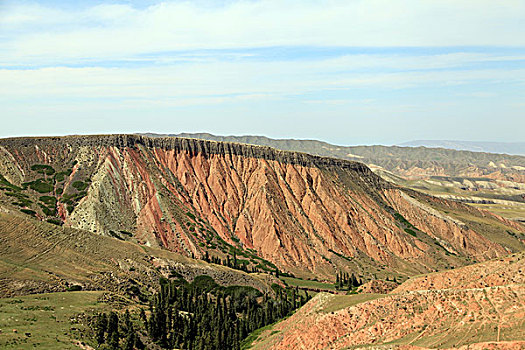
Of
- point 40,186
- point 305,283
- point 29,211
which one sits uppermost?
point 40,186

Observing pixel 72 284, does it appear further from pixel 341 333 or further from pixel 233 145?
pixel 233 145

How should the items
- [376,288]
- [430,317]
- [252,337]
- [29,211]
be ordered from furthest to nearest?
1. [29,211]
2. [376,288]
3. [252,337]
4. [430,317]

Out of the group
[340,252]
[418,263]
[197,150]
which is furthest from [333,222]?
[197,150]

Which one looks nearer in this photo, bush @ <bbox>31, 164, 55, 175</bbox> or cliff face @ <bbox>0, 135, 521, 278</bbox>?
cliff face @ <bbox>0, 135, 521, 278</bbox>

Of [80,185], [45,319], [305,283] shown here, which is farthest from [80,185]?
[45,319]

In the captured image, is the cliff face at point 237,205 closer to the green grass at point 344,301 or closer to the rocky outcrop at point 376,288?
the rocky outcrop at point 376,288

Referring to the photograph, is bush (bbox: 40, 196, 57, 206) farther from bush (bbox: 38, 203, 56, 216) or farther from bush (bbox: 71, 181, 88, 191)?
bush (bbox: 71, 181, 88, 191)

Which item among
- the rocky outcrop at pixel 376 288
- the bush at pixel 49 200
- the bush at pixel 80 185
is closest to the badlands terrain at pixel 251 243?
the rocky outcrop at pixel 376 288

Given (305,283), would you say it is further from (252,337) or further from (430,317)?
(430,317)

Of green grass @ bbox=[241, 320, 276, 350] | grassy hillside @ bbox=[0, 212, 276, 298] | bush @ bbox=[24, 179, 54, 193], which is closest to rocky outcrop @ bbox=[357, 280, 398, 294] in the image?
green grass @ bbox=[241, 320, 276, 350]
